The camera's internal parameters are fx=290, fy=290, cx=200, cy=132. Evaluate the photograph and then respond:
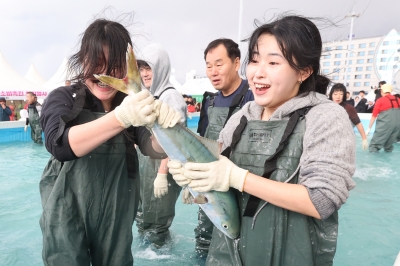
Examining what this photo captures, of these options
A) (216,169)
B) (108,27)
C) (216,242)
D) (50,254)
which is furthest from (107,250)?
(108,27)

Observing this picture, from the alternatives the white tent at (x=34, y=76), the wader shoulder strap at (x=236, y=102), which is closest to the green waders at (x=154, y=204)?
the wader shoulder strap at (x=236, y=102)

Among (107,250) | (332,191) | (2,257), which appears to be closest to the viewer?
(332,191)

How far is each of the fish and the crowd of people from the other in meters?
0.05

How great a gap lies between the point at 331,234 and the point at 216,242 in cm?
73

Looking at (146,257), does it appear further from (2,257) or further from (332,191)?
(332,191)

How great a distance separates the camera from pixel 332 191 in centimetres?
138

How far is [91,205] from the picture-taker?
1.96 meters

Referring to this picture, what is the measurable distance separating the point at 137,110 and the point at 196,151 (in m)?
0.42

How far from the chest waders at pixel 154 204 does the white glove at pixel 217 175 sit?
6.68ft

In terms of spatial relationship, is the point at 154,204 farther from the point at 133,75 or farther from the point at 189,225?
the point at 133,75

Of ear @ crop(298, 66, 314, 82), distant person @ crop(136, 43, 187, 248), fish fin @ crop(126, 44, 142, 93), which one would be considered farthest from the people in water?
distant person @ crop(136, 43, 187, 248)

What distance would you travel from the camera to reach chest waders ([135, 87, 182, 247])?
12.1 feet

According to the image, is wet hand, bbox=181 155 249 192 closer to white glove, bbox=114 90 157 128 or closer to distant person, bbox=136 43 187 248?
white glove, bbox=114 90 157 128

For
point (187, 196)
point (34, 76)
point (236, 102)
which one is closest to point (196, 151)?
point (187, 196)
